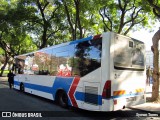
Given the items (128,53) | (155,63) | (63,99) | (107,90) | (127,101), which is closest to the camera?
(107,90)

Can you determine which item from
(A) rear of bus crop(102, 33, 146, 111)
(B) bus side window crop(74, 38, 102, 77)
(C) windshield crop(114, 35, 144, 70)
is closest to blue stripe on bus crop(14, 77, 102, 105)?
(A) rear of bus crop(102, 33, 146, 111)

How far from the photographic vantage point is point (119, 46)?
9.52m

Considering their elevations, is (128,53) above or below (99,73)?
above

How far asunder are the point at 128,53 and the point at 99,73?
1440 millimetres

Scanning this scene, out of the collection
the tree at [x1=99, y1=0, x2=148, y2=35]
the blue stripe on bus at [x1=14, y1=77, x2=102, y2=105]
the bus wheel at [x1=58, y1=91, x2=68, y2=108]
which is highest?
the tree at [x1=99, y1=0, x2=148, y2=35]

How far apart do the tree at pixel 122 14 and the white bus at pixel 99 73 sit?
13022 mm

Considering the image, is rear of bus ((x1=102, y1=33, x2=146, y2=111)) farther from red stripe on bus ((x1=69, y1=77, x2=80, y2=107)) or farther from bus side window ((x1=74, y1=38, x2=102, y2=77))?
red stripe on bus ((x1=69, y1=77, x2=80, y2=107))

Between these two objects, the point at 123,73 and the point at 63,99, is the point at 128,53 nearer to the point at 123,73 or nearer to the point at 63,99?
the point at 123,73

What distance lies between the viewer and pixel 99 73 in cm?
934

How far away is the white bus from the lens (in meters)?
9.15

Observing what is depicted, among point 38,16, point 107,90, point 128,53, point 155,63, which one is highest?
point 38,16

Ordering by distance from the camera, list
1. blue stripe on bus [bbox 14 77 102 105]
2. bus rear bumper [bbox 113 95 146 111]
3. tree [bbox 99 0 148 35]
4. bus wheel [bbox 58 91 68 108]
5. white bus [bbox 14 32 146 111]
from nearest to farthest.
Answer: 1. white bus [bbox 14 32 146 111]
2. bus rear bumper [bbox 113 95 146 111]
3. blue stripe on bus [bbox 14 77 102 105]
4. bus wheel [bbox 58 91 68 108]
5. tree [bbox 99 0 148 35]

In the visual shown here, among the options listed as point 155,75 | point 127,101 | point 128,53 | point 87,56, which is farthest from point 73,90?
point 155,75

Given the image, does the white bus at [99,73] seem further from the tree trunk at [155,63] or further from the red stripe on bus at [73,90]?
the tree trunk at [155,63]
